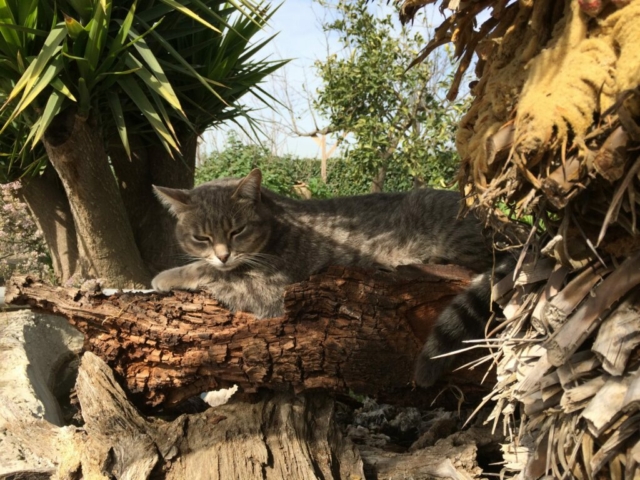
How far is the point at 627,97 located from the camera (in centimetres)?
119

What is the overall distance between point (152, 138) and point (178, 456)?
2.53 metres

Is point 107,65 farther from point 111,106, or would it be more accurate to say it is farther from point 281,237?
point 281,237

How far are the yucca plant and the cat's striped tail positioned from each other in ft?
6.87

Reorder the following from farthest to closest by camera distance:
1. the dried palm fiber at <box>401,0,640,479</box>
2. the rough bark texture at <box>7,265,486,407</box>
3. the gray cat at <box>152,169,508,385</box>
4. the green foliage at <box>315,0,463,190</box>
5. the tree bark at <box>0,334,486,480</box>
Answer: the green foliage at <box>315,0,463,190</box> → the gray cat at <box>152,169,508,385</box> → the tree bark at <box>0,334,486,480</box> → the rough bark texture at <box>7,265,486,407</box> → the dried palm fiber at <box>401,0,640,479</box>

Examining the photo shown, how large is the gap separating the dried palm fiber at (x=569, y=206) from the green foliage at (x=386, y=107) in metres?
5.34

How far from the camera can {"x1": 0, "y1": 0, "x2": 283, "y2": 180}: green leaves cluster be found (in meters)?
3.44

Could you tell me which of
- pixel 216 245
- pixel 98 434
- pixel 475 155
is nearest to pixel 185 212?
pixel 216 245

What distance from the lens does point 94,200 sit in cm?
391

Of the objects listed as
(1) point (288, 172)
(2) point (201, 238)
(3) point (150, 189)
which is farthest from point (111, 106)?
(1) point (288, 172)

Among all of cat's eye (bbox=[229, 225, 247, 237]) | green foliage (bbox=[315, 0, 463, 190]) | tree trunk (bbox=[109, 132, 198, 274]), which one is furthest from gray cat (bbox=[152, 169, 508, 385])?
green foliage (bbox=[315, 0, 463, 190])

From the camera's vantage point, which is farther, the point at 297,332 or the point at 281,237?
the point at 281,237

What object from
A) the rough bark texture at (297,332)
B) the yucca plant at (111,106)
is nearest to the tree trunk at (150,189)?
the yucca plant at (111,106)

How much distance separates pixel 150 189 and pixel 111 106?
0.93 m

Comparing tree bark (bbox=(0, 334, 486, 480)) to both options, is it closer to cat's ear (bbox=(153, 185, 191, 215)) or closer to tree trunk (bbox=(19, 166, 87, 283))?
cat's ear (bbox=(153, 185, 191, 215))
